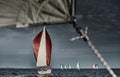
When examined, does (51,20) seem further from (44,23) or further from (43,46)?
(43,46)

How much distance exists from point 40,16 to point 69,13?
1.72 feet

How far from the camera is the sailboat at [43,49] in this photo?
326 inches

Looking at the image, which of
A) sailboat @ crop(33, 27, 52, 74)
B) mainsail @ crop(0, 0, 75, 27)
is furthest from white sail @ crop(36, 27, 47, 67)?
mainsail @ crop(0, 0, 75, 27)

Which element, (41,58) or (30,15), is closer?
(30,15)

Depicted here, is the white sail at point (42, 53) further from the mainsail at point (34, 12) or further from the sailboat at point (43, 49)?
the mainsail at point (34, 12)

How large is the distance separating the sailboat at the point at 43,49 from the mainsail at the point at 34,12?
0.86m

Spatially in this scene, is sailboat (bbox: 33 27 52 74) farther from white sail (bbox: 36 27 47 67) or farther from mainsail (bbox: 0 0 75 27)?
mainsail (bbox: 0 0 75 27)

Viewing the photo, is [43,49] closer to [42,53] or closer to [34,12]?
[42,53]

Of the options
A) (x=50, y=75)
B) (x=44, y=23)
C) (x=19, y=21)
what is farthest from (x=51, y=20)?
(x=50, y=75)

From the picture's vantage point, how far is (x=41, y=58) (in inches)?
340

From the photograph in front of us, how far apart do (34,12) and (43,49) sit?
4.25ft

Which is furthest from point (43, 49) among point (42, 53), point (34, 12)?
point (34, 12)

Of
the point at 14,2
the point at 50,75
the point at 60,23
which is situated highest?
the point at 14,2

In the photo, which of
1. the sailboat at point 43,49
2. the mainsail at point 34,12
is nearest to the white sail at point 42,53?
the sailboat at point 43,49
